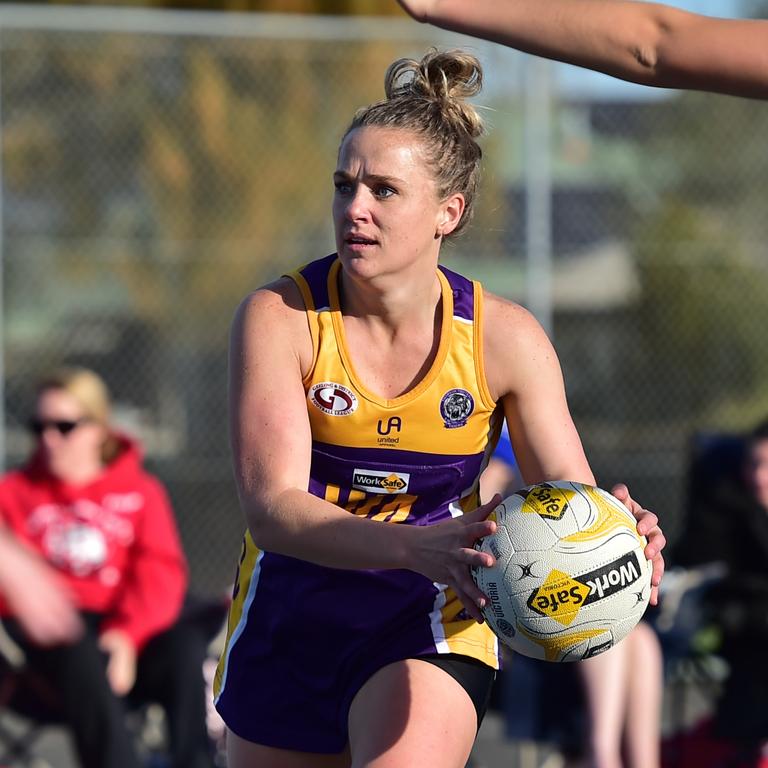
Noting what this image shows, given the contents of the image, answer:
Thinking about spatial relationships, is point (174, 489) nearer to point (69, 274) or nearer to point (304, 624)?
point (69, 274)

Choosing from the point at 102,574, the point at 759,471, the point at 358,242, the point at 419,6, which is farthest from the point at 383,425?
the point at 759,471

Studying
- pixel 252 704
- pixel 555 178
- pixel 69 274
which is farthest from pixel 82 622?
pixel 555 178

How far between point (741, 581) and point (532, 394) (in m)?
3.24

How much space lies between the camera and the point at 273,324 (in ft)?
9.71

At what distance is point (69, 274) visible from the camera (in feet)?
30.6

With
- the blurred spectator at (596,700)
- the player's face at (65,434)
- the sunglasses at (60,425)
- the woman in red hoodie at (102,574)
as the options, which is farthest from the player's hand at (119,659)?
the blurred spectator at (596,700)

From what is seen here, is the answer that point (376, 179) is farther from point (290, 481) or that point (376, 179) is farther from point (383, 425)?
point (290, 481)

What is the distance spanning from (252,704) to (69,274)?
6.61 meters

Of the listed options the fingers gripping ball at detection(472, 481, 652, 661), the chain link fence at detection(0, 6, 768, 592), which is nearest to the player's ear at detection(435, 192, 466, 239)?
the fingers gripping ball at detection(472, 481, 652, 661)

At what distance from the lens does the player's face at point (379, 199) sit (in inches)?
116

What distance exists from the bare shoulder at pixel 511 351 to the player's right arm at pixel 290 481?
1.28ft

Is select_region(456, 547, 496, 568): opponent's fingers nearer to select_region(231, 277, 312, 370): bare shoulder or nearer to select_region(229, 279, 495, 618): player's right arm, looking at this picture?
select_region(229, 279, 495, 618): player's right arm

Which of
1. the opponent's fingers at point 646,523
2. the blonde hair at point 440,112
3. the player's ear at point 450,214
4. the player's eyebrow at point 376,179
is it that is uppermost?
the blonde hair at point 440,112

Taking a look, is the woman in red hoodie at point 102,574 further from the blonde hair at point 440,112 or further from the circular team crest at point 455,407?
the blonde hair at point 440,112
